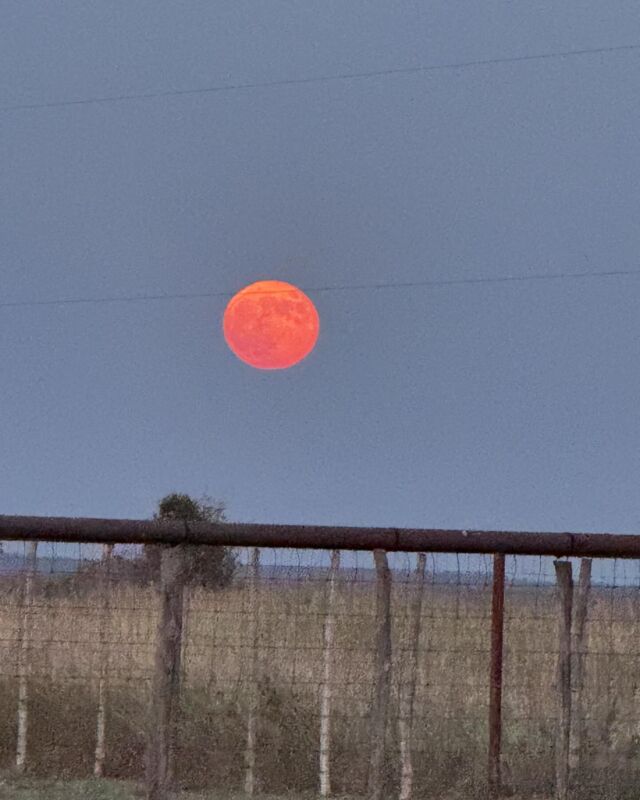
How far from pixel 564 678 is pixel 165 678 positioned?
3828 mm

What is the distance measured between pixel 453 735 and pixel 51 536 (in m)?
5.76

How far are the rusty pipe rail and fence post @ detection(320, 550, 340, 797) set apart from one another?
1.34 meters

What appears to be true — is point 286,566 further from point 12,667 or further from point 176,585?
point 12,667

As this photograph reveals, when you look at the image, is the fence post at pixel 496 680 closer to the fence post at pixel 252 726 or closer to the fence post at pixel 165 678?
the fence post at pixel 252 726

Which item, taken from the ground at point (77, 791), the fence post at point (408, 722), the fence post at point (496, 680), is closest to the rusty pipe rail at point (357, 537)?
the fence post at point (408, 722)

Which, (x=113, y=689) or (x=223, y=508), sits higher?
(x=223, y=508)

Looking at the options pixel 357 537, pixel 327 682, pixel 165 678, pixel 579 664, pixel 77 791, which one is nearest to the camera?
pixel 165 678

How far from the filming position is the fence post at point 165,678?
11422 millimetres

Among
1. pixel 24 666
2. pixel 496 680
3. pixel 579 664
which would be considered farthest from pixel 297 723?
pixel 579 664

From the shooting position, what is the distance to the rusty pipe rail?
11.8 m

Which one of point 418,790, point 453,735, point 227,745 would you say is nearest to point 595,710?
point 453,735

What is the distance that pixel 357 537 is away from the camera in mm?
11906

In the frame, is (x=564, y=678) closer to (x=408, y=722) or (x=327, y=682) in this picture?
(x=408, y=722)

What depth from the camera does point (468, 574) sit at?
1348 cm
